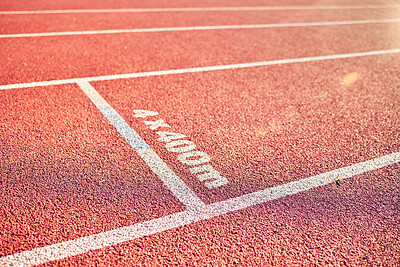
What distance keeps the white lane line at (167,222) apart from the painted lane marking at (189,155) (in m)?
0.30

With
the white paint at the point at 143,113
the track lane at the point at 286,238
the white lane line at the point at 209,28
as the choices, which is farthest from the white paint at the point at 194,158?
the white lane line at the point at 209,28

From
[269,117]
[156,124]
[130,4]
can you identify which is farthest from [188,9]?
[156,124]

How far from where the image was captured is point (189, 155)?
3664mm

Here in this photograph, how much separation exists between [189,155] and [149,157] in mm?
380

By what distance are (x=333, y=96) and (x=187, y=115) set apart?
7.14 feet

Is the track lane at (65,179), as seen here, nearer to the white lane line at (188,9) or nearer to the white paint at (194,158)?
the white paint at (194,158)

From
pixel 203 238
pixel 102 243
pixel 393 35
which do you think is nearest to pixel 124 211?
pixel 102 243

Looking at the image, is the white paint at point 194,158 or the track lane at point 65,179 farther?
the white paint at point 194,158

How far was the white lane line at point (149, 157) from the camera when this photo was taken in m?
3.11

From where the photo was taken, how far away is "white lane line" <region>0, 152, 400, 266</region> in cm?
248

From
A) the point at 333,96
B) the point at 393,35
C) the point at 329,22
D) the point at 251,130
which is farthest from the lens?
the point at 329,22

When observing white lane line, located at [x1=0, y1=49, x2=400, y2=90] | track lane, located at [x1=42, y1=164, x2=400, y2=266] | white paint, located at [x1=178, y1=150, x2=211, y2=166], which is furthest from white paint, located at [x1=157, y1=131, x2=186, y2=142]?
white lane line, located at [x1=0, y1=49, x2=400, y2=90]

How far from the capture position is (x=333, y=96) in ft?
17.3

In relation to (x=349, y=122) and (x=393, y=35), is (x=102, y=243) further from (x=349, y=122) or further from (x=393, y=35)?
(x=393, y=35)
